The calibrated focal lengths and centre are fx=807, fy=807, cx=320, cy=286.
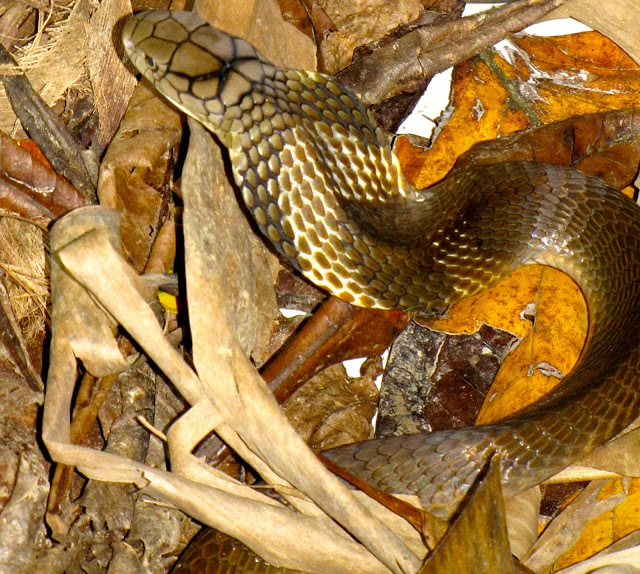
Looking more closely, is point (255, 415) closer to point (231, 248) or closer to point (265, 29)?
point (231, 248)

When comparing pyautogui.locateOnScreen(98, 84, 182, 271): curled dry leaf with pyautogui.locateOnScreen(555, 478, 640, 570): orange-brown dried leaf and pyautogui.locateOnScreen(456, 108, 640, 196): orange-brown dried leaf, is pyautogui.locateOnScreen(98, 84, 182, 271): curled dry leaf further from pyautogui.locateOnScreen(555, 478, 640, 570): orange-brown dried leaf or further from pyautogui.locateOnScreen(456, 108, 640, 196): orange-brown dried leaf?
pyautogui.locateOnScreen(555, 478, 640, 570): orange-brown dried leaf

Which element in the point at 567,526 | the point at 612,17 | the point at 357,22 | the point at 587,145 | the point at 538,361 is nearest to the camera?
the point at 567,526

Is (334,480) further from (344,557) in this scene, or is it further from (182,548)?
(182,548)

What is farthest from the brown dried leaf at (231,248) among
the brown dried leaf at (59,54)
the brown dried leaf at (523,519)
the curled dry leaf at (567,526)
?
the curled dry leaf at (567,526)

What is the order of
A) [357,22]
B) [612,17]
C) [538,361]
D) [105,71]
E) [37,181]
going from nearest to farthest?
[37,181] → [538,361] → [105,71] → [612,17] → [357,22]

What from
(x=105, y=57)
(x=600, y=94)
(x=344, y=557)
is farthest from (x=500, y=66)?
(x=344, y=557)

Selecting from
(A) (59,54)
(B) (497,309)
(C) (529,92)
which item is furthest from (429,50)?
(A) (59,54)

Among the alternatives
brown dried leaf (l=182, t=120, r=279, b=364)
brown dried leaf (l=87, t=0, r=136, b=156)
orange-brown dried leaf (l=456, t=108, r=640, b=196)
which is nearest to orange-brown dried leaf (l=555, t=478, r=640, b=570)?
orange-brown dried leaf (l=456, t=108, r=640, b=196)
